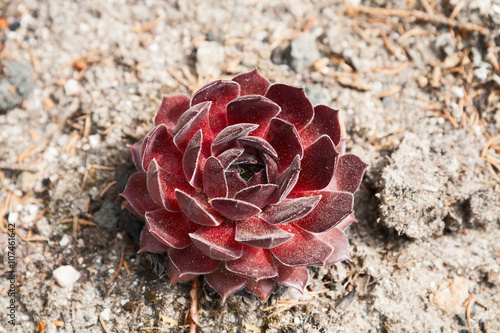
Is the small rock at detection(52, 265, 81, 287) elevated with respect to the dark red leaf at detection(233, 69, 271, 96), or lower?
lower

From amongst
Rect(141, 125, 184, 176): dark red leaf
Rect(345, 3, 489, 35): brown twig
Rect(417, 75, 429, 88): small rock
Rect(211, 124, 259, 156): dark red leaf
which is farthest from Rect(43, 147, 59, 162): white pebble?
Rect(417, 75, 429, 88): small rock

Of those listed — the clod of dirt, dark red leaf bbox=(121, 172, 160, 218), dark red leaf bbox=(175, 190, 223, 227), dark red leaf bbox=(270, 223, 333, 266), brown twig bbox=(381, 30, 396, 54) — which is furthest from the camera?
brown twig bbox=(381, 30, 396, 54)

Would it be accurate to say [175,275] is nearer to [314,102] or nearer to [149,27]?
[314,102]

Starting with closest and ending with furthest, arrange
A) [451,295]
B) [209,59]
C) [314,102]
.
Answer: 1. [451,295]
2. [314,102]
3. [209,59]

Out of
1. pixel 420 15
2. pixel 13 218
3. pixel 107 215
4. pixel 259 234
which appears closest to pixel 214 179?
pixel 259 234

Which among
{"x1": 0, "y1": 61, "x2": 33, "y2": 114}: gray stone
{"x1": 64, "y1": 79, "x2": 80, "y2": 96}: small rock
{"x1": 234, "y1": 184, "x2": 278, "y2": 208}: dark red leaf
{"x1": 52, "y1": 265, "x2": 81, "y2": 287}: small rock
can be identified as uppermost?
{"x1": 0, "y1": 61, "x2": 33, "y2": 114}: gray stone

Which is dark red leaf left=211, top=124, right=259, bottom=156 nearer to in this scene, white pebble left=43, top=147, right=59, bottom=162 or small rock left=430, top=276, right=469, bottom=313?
white pebble left=43, top=147, right=59, bottom=162
